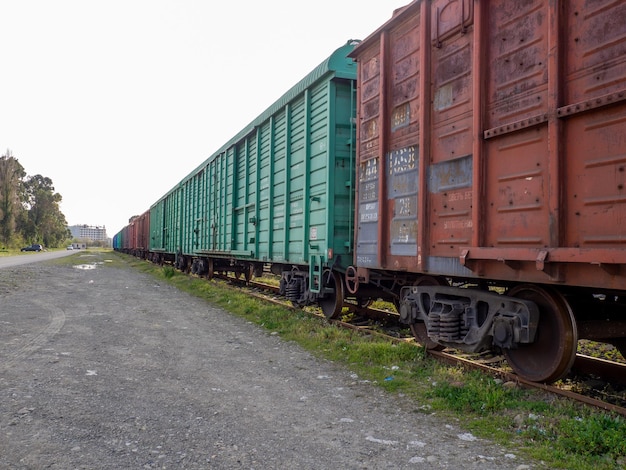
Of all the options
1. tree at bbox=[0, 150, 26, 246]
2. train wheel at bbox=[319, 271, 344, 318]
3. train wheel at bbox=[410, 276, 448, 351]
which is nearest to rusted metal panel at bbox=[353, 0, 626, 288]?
train wheel at bbox=[410, 276, 448, 351]

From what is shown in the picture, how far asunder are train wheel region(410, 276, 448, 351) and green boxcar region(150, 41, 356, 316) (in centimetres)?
190

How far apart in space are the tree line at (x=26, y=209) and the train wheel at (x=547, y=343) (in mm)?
78115

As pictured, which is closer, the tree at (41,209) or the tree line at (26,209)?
the tree line at (26,209)

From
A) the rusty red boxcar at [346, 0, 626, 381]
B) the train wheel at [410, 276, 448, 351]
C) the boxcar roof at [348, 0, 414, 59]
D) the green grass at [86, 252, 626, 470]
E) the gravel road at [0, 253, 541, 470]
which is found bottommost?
the gravel road at [0, 253, 541, 470]

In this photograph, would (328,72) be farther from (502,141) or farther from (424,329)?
(424,329)

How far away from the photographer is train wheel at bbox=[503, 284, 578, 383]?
3.89 metres

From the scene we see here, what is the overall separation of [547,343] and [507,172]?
5.17 ft

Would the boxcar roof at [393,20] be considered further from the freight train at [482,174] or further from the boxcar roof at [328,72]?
the boxcar roof at [328,72]

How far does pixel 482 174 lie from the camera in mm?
4324

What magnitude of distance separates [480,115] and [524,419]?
8.71ft

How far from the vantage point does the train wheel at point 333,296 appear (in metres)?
7.61

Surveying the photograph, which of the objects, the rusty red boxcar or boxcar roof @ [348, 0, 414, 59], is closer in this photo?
the rusty red boxcar

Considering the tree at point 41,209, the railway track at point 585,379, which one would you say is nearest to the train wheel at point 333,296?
the railway track at point 585,379

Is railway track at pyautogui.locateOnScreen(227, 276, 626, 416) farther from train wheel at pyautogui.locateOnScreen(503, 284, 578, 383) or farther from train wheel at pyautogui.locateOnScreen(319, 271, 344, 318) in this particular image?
train wheel at pyautogui.locateOnScreen(319, 271, 344, 318)
